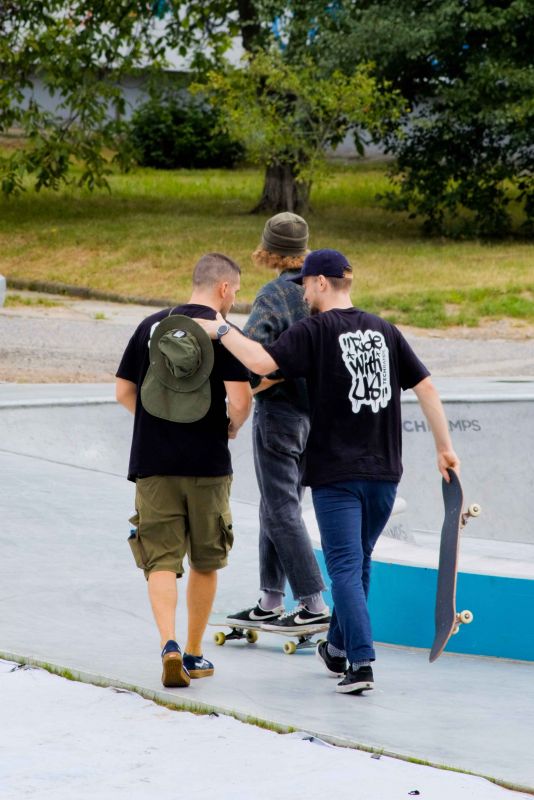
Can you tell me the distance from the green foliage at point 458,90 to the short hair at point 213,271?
17.9 metres

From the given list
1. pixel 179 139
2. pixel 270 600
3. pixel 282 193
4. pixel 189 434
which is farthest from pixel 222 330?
pixel 179 139

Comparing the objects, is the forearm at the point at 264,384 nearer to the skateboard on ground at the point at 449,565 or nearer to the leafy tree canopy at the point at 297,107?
the skateboard on ground at the point at 449,565

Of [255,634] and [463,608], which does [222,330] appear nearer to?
[255,634]

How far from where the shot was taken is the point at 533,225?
24.8 meters

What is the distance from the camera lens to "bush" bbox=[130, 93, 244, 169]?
34531 millimetres

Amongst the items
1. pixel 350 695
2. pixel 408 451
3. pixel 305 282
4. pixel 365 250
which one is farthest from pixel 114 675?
pixel 365 250

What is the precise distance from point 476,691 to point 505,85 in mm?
18927

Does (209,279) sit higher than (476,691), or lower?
higher

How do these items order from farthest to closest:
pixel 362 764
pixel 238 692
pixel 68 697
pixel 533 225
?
pixel 533 225
pixel 238 692
pixel 68 697
pixel 362 764

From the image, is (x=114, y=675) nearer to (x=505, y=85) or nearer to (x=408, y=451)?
(x=408, y=451)

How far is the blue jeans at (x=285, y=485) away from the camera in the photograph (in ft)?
16.9

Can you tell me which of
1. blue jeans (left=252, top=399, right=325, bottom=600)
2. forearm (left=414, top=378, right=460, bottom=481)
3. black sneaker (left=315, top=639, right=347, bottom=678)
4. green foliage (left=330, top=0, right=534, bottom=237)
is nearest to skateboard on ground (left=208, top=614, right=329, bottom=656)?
blue jeans (left=252, top=399, right=325, bottom=600)

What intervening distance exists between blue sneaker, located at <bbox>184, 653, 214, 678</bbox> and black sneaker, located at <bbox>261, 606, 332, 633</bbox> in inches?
21.9

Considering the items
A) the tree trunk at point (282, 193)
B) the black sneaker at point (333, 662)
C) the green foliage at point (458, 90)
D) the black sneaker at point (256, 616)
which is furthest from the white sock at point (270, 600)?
the tree trunk at point (282, 193)
